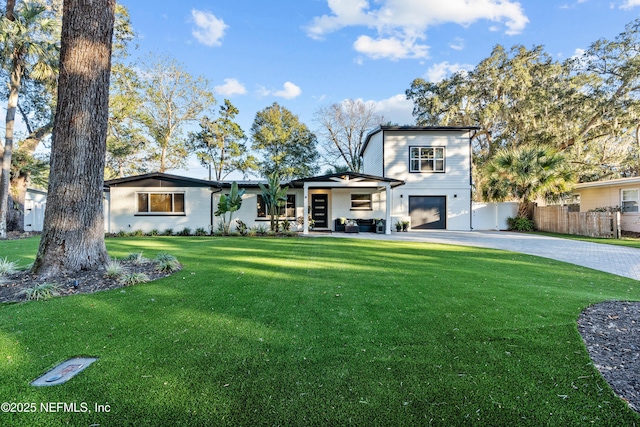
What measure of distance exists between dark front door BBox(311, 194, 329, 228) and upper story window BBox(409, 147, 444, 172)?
17.8 ft

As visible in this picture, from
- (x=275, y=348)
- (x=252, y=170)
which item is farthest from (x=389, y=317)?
(x=252, y=170)

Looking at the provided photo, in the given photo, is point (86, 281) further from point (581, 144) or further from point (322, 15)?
point (581, 144)

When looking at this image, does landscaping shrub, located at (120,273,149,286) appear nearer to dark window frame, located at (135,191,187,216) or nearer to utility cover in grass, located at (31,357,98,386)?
utility cover in grass, located at (31,357,98,386)

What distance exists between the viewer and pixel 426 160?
1750 centimetres

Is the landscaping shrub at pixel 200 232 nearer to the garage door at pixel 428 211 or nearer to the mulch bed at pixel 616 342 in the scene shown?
the garage door at pixel 428 211

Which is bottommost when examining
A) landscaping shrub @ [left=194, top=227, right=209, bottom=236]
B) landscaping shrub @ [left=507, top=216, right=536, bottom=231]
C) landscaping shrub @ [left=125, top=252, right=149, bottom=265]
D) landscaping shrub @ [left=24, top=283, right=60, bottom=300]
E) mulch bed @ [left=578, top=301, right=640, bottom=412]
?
mulch bed @ [left=578, top=301, right=640, bottom=412]

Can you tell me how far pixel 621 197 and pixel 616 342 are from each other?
54.5ft

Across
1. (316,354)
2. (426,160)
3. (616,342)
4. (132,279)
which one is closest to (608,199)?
(426,160)

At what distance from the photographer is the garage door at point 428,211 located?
1748 cm

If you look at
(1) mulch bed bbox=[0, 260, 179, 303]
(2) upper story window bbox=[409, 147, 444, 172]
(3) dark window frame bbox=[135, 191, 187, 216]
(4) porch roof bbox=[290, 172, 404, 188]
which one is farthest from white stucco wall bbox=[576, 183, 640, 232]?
(3) dark window frame bbox=[135, 191, 187, 216]

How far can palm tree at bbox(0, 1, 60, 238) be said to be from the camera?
12141mm

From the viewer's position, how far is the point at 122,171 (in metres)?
26.6

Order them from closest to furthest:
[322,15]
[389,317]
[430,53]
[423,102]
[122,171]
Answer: [389,317], [322,15], [430,53], [423,102], [122,171]

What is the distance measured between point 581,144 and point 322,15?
18.6 m
